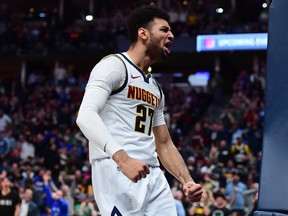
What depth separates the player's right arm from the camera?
3.41 metres

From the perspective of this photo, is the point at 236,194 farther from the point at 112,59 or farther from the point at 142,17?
the point at 112,59

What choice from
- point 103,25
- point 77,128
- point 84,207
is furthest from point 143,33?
point 103,25

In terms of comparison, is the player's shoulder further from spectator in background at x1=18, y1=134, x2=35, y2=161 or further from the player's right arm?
spectator in background at x1=18, y1=134, x2=35, y2=161

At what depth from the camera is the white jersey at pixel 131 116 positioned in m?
3.92

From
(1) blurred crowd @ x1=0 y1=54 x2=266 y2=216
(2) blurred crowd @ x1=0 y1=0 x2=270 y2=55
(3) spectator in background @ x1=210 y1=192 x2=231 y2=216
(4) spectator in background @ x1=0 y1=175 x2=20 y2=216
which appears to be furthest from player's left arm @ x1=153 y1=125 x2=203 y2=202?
(2) blurred crowd @ x1=0 y1=0 x2=270 y2=55

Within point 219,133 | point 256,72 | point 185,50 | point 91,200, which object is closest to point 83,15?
point 185,50

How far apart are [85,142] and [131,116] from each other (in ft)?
50.9

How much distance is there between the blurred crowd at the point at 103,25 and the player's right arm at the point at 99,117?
777 inches

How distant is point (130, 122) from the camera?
3.99 metres

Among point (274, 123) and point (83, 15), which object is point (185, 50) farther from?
point (274, 123)

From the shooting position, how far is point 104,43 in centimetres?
2597

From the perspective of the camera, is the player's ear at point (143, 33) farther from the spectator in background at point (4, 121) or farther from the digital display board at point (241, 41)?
the digital display board at point (241, 41)

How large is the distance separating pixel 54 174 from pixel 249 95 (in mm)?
7387

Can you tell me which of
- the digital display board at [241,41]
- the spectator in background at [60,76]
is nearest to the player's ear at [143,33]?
the digital display board at [241,41]
